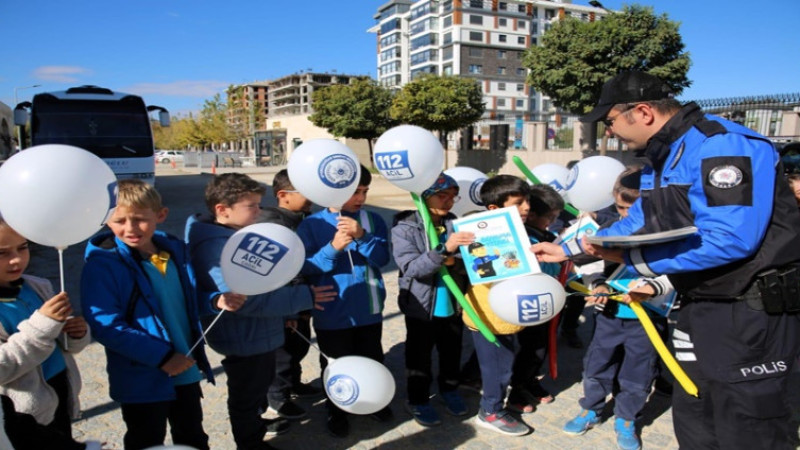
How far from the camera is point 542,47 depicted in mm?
17844

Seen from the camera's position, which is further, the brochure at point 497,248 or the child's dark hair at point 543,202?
the child's dark hair at point 543,202

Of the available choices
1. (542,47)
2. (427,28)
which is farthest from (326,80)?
(542,47)

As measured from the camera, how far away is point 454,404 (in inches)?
135

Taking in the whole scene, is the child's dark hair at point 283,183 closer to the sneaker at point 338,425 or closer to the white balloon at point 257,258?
the white balloon at point 257,258

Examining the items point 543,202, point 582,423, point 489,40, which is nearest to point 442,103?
point 543,202

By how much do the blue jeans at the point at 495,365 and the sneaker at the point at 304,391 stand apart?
4.33ft

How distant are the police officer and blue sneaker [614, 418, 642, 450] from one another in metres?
0.76

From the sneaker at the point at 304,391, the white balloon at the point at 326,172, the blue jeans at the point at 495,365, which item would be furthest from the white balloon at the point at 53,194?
the blue jeans at the point at 495,365

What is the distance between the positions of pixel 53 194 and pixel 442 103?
2177 centimetres

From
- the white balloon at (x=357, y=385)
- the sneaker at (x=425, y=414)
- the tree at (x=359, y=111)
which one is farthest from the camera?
the tree at (x=359, y=111)

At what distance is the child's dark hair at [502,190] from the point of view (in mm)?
3107

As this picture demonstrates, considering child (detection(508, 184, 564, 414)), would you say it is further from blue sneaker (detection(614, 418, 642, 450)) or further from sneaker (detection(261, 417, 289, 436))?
sneaker (detection(261, 417, 289, 436))

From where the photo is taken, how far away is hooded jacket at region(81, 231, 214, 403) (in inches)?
82.5

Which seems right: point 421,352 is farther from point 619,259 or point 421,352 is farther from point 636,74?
point 636,74
